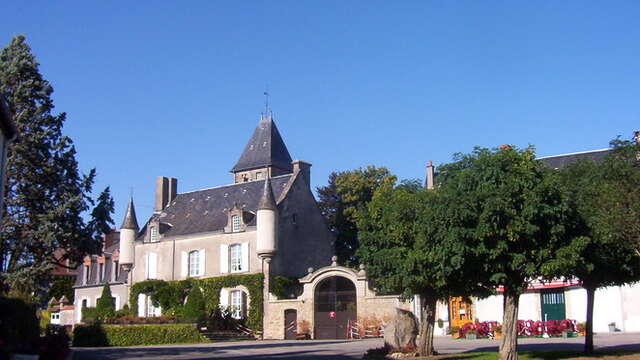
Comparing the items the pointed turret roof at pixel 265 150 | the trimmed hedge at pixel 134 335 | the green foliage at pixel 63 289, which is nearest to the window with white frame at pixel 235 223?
the trimmed hedge at pixel 134 335

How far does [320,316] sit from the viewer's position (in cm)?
3997

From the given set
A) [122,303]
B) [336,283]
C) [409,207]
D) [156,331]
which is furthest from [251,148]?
[409,207]

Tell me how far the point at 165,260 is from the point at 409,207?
100ft

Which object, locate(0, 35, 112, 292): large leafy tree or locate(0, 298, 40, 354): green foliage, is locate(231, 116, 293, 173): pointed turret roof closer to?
locate(0, 35, 112, 292): large leafy tree

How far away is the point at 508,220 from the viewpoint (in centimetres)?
1723

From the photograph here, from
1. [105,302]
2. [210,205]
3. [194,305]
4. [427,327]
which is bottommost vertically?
[427,327]

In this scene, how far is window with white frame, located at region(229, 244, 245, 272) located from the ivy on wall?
0.85 meters

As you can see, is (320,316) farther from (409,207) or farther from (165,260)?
(409,207)

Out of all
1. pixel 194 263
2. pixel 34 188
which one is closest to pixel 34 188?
pixel 34 188

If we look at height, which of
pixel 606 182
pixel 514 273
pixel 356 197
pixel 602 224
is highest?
pixel 356 197

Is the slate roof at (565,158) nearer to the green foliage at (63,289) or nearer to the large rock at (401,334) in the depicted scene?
the large rock at (401,334)

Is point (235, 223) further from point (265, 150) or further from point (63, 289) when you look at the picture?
point (63, 289)

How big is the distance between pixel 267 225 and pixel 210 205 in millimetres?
8736

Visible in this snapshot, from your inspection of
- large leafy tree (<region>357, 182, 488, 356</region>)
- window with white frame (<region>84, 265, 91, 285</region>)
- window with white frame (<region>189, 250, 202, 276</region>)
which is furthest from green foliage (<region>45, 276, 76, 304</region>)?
large leafy tree (<region>357, 182, 488, 356</region>)
